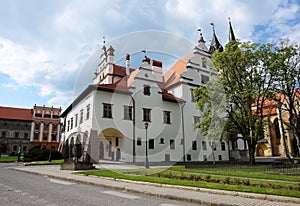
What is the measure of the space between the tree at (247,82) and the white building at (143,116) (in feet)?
9.47

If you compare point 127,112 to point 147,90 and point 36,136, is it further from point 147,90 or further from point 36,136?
point 36,136

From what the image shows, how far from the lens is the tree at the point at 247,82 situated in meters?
21.8

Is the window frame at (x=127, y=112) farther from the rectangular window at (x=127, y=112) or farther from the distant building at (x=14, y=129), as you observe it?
the distant building at (x=14, y=129)

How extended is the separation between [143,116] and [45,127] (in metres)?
54.6

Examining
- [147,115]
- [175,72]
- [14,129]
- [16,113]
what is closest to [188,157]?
[147,115]

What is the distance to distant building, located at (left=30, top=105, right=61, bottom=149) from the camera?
71125 millimetres

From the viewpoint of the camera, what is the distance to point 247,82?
22.4 m

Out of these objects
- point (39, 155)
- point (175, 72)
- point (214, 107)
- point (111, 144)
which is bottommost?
point (39, 155)

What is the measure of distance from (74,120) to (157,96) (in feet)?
39.4

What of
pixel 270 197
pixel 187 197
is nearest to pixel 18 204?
pixel 187 197

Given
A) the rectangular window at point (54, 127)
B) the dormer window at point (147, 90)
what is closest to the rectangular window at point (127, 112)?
the dormer window at point (147, 90)

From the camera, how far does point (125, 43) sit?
14.6 meters

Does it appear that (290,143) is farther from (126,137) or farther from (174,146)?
(126,137)

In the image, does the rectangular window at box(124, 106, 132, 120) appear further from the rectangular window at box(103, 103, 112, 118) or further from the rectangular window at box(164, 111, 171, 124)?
the rectangular window at box(164, 111, 171, 124)
